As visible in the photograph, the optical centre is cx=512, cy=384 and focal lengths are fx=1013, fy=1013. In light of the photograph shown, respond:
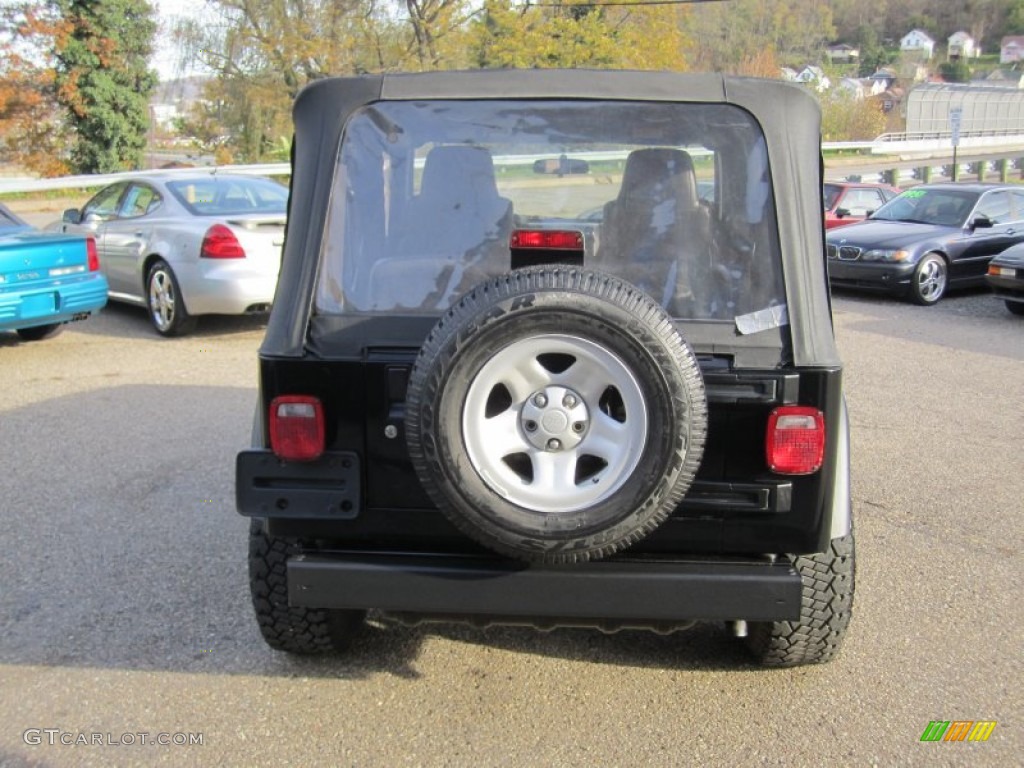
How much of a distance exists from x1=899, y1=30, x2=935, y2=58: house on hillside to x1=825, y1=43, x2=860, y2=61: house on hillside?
235 inches

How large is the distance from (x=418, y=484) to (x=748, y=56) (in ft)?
186

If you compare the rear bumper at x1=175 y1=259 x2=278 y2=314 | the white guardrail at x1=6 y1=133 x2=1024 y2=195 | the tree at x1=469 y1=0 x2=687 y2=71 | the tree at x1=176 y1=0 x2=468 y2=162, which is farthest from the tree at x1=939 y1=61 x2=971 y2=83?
the rear bumper at x1=175 y1=259 x2=278 y2=314

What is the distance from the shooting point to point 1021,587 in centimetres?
436

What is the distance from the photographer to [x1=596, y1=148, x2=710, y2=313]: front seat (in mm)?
3223

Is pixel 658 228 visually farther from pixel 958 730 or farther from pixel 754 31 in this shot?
pixel 754 31

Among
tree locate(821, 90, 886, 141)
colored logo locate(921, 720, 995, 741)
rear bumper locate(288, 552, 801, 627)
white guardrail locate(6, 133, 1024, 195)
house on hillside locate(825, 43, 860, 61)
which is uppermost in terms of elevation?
house on hillside locate(825, 43, 860, 61)

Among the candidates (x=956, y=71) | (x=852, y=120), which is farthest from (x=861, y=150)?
(x=956, y=71)

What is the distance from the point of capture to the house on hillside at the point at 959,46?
10619 centimetres

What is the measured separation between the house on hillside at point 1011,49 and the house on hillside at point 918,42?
27.5 feet

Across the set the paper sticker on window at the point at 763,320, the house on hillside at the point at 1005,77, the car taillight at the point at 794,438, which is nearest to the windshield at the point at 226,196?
the paper sticker on window at the point at 763,320

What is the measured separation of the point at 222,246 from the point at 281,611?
6.48 metres

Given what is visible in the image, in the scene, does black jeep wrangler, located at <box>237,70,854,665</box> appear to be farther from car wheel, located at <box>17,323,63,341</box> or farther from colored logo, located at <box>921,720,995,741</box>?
car wheel, located at <box>17,323,63,341</box>

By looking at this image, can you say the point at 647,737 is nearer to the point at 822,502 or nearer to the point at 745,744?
the point at 745,744

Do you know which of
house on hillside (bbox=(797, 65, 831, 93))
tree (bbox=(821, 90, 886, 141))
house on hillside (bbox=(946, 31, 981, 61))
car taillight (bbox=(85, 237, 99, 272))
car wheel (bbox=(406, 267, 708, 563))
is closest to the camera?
car wheel (bbox=(406, 267, 708, 563))
